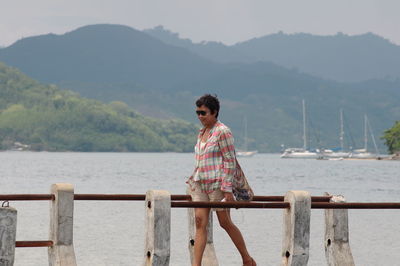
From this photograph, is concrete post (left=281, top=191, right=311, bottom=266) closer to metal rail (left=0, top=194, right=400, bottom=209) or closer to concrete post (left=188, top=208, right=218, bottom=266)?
metal rail (left=0, top=194, right=400, bottom=209)

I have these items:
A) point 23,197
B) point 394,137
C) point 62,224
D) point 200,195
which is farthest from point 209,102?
point 394,137

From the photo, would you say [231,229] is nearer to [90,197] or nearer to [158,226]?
[158,226]

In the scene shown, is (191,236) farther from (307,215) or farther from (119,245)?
(119,245)

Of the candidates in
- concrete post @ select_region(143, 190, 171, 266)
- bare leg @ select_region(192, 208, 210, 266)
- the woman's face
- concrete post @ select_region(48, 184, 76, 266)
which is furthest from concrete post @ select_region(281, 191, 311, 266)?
concrete post @ select_region(48, 184, 76, 266)

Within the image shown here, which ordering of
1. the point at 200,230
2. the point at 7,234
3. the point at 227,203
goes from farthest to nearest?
the point at 200,230, the point at 227,203, the point at 7,234

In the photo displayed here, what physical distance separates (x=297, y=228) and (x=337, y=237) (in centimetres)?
121

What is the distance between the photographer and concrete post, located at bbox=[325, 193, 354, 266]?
11.8 metres

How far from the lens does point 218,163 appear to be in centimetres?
1091

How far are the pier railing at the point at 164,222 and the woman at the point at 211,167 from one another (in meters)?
0.37

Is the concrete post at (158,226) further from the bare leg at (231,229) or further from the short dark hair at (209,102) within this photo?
the short dark hair at (209,102)

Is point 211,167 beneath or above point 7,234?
above

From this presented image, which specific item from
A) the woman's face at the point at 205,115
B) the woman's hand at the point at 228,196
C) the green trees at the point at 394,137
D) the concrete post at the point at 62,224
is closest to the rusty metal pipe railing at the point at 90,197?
the concrete post at the point at 62,224

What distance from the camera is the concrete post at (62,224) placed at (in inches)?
434

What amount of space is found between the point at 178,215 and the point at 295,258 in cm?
4323
